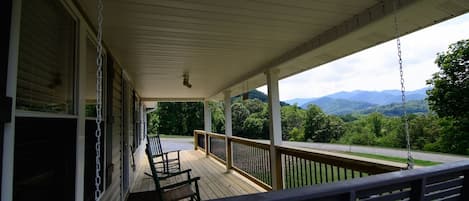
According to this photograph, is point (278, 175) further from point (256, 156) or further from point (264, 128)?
point (264, 128)

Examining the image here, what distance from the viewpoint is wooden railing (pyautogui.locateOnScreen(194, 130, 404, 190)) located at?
7.23 ft

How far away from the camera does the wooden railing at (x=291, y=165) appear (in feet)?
7.23

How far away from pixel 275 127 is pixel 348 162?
147 centimetres

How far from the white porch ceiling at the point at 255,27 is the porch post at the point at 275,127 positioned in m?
0.38

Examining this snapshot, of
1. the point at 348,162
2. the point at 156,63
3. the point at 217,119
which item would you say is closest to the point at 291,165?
the point at 348,162

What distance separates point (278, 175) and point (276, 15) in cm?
237

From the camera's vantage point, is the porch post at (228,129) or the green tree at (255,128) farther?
the green tree at (255,128)

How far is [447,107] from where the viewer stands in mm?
4254

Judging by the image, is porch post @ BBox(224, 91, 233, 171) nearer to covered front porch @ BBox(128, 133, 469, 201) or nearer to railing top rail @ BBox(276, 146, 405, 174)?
covered front porch @ BBox(128, 133, 469, 201)

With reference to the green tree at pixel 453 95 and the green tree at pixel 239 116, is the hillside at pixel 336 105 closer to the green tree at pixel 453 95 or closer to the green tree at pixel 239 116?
the green tree at pixel 239 116

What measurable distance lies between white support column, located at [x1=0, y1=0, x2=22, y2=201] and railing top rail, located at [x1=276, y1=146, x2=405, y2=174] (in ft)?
6.75

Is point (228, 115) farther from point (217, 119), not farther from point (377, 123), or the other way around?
point (217, 119)

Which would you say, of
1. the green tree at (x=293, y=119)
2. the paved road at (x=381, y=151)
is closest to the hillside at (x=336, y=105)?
the green tree at (x=293, y=119)

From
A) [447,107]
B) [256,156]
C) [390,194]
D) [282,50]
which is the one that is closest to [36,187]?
[390,194]
